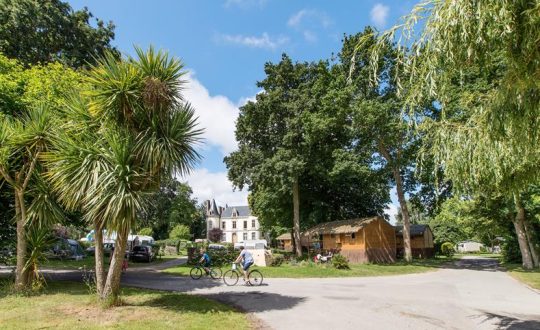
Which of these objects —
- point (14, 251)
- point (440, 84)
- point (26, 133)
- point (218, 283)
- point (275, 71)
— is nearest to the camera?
point (440, 84)

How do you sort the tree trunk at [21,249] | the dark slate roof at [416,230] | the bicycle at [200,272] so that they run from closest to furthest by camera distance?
the tree trunk at [21,249], the bicycle at [200,272], the dark slate roof at [416,230]

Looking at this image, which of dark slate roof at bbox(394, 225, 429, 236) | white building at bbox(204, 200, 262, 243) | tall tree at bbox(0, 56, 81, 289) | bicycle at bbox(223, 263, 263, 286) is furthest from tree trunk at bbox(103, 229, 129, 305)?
white building at bbox(204, 200, 262, 243)

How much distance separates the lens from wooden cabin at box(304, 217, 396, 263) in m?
29.9

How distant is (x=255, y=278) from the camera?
16.0 meters

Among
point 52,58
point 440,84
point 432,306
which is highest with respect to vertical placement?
point 52,58

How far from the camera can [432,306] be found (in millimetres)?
10906

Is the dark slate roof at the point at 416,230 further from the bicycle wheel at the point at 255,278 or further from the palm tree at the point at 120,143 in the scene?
the palm tree at the point at 120,143

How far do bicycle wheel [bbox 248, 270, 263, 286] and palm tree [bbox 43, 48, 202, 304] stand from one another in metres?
6.75

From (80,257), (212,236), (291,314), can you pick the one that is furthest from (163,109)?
(212,236)

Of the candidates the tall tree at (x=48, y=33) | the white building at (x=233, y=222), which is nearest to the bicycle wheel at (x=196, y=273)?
the tall tree at (x=48, y=33)

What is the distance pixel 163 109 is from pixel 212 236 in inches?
2995

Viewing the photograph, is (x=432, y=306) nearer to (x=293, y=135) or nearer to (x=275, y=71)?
(x=293, y=135)

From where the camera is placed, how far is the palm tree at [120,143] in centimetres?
942

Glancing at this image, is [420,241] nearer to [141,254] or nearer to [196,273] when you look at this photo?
[141,254]
